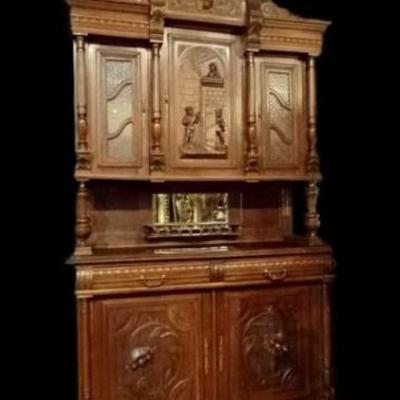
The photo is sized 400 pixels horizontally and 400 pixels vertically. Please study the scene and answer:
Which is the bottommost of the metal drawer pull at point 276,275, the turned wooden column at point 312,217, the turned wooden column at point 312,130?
the metal drawer pull at point 276,275

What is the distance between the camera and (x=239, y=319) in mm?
2662

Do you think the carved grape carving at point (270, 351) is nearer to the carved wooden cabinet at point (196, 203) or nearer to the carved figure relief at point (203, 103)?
the carved wooden cabinet at point (196, 203)

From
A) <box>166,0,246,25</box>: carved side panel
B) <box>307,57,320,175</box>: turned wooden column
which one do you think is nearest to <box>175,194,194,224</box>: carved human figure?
<box>307,57,320,175</box>: turned wooden column

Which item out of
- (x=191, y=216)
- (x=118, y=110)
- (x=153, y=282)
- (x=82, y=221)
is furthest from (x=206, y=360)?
(x=118, y=110)

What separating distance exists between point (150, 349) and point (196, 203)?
0.98m

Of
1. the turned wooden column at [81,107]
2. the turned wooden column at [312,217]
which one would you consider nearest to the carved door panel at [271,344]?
the turned wooden column at [312,217]

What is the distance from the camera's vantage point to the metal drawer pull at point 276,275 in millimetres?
2706

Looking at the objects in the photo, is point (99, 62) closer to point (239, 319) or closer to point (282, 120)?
point (282, 120)

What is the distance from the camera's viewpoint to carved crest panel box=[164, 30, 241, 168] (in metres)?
2.80

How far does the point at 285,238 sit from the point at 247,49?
127 centimetres

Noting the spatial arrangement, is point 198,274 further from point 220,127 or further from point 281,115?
point 281,115

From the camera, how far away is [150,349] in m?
A: 2.53

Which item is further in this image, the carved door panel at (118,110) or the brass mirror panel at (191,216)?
the brass mirror panel at (191,216)

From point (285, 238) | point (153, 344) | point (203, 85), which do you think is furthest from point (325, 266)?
point (203, 85)
